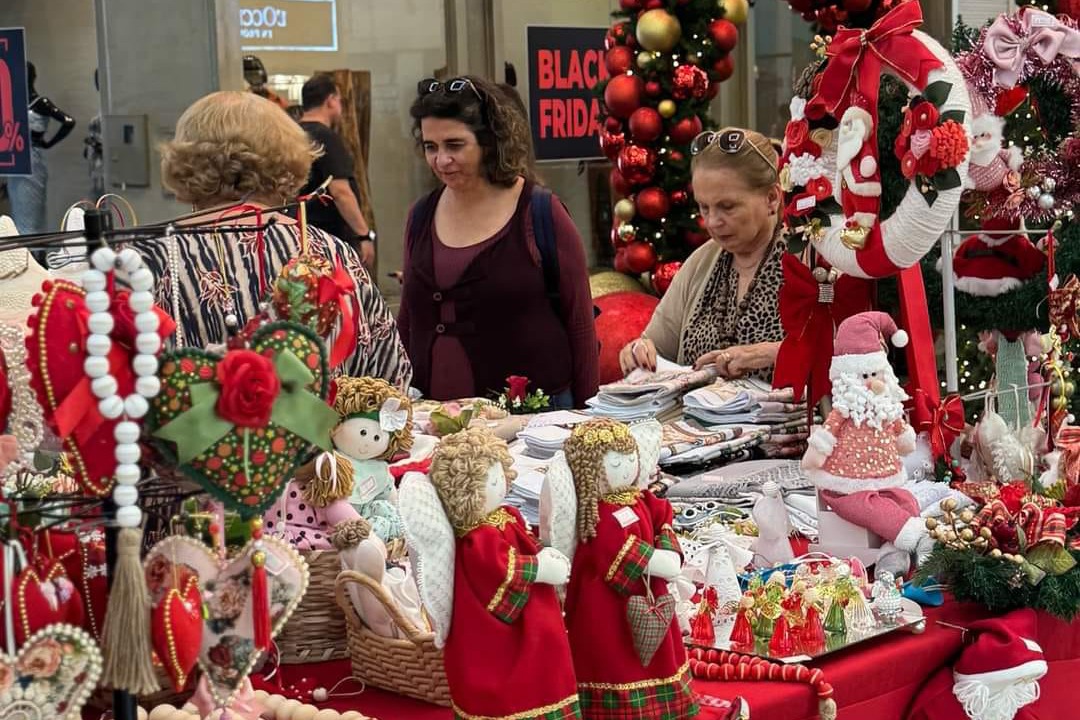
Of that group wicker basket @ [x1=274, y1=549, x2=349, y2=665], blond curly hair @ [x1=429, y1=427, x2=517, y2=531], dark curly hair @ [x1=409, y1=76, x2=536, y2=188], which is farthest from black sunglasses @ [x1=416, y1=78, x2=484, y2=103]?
blond curly hair @ [x1=429, y1=427, x2=517, y2=531]

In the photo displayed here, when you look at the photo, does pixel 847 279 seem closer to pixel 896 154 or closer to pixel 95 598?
pixel 896 154

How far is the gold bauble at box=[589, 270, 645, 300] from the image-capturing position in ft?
20.4

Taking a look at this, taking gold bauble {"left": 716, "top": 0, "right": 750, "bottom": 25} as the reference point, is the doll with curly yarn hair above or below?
below

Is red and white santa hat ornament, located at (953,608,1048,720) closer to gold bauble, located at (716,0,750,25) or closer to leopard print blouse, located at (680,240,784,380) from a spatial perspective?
leopard print blouse, located at (680,240,784,380)

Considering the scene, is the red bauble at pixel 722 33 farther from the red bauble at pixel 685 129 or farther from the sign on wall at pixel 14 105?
the sign on wall at pixel 14 105

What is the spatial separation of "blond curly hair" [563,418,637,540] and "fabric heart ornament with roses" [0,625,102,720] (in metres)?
0.69

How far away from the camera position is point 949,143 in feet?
8.88

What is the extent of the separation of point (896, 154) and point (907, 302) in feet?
0.98

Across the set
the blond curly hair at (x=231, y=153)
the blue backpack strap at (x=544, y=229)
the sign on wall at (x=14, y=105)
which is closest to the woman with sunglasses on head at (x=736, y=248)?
the blue backpack strap at (x=544, y=229)

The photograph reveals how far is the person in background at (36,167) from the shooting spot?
19.0 feet

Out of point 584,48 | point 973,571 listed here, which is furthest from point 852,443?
point 584,48

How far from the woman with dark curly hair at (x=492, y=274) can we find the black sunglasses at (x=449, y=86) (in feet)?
0.08

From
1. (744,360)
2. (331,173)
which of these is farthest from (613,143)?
(744,360)

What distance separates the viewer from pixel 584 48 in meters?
7.55
